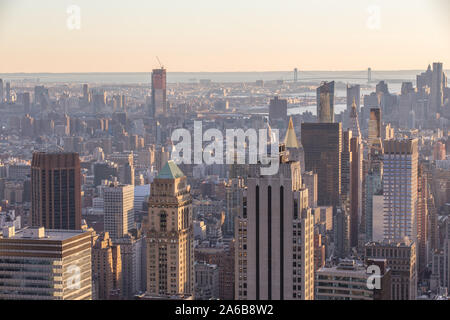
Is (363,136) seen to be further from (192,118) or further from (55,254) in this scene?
(55,254)

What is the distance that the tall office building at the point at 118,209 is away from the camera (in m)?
11.8

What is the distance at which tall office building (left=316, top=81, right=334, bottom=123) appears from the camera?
845cm

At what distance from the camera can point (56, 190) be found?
12516 mm

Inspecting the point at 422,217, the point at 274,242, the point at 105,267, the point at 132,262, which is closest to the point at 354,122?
the point at 422,217

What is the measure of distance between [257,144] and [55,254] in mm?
2275

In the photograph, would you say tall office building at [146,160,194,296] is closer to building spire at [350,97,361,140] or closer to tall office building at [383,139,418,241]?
building spire at [350,97,361,140]

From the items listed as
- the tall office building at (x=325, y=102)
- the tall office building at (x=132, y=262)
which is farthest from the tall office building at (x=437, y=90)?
the tall office building at (x=132, y=262)

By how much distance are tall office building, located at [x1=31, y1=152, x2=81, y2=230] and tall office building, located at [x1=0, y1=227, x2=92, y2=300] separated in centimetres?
279

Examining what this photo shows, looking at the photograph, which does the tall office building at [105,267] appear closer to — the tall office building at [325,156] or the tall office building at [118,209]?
the tall office building at [118,209]

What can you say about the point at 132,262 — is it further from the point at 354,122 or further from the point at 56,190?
the point at 354,122

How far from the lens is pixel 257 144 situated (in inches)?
289

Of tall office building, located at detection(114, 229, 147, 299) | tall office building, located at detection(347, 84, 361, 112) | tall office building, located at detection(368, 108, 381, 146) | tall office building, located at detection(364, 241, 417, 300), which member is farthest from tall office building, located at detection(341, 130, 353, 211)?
tall office building, located at detection(114, 229, 147, 299)

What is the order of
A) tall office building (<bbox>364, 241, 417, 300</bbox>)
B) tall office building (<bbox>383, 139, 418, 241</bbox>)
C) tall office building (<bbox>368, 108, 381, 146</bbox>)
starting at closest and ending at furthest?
1. tall office building (<bbox>364, 241, 417, 300</bbox>)
2. tall office building (<bbox>368, 108, 381, 146</bbox>)
3. tall office building (<bbox>383, 139, 418, 241</bbox>)

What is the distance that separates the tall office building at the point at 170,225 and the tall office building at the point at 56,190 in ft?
4.02
